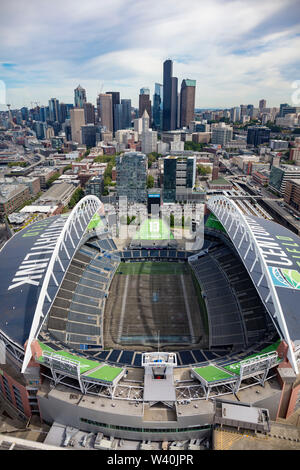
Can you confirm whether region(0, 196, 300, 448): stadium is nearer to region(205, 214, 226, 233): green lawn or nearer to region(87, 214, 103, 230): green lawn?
region(205, 214, 226, 233): green lawn

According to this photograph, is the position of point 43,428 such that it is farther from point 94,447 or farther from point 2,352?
point 2,352

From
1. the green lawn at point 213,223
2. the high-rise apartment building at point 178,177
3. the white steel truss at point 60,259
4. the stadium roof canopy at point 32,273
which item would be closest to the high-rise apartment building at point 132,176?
the high-rise apartment building at point 178,177

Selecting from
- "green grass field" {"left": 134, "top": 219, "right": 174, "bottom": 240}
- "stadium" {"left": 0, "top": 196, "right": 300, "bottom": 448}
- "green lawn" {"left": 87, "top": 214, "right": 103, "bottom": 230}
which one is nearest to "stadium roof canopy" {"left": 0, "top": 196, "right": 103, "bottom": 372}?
"stadium" {"left": 0, "top": 196, "right": 300, "bottom": 448}

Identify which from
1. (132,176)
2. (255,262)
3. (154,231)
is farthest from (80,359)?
(132,176)

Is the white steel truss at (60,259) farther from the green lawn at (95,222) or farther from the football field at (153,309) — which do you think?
the football field at (153,309)

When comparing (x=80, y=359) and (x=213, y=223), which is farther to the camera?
(x=213, y=223)

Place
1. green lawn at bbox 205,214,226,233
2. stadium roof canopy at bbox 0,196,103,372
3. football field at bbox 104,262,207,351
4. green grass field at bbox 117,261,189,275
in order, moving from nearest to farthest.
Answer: stadium roof canopy at bbox 0,196,103,372 → football field at bbox 104,262,207,351 → green grass field at bbox 117,261,189,275 → green lawn at bbox 205,214,226,233

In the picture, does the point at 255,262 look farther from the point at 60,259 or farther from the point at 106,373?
the point at 60,259
